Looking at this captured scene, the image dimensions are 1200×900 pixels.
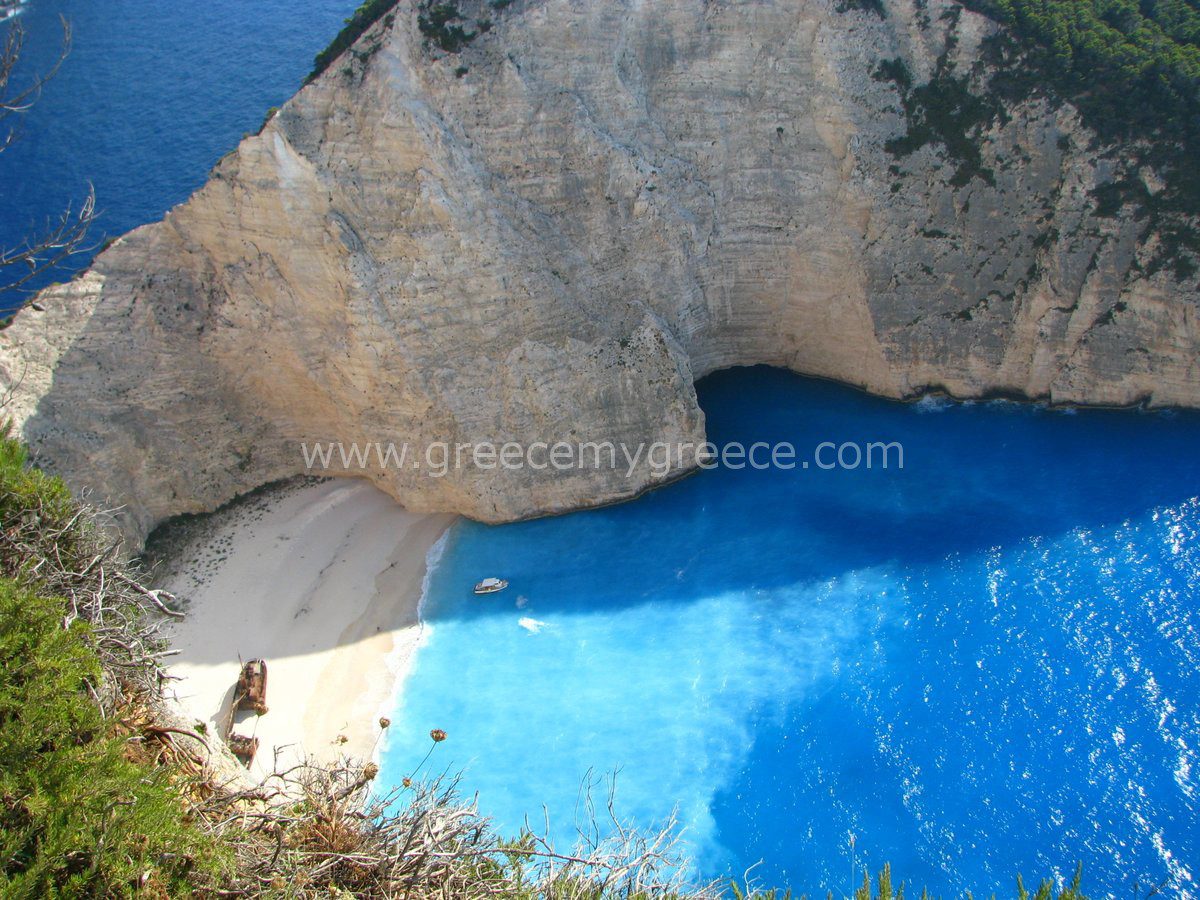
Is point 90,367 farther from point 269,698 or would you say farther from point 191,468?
point 269,698

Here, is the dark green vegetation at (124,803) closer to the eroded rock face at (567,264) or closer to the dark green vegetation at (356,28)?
the eroded rock face at (567,264)

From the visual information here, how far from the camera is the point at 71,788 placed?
10.7 metres

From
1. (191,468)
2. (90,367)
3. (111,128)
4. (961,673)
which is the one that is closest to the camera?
(961,673)

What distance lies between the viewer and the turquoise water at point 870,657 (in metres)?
22.7

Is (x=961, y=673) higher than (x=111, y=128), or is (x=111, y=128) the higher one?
(x=111, y=128)

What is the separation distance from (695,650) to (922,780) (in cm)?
733

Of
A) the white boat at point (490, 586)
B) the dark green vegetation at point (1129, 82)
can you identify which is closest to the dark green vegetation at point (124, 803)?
the white boat at point (490, 586)

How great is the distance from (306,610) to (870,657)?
18294mm

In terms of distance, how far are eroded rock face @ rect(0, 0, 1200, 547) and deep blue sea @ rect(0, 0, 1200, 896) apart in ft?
8.89

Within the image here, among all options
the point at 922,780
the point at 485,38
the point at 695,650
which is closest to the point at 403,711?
the point at 695,650

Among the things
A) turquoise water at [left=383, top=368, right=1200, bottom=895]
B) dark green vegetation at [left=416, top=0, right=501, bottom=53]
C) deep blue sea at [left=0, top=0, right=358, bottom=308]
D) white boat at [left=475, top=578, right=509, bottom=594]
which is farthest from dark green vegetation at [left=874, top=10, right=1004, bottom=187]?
deep blue sea at [left=0, top=0, right=358, bottom=308]

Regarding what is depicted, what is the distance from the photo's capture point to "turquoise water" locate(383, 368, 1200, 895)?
74.4 feet

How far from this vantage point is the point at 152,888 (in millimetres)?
10500

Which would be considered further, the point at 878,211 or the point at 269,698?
the point at 878,211
